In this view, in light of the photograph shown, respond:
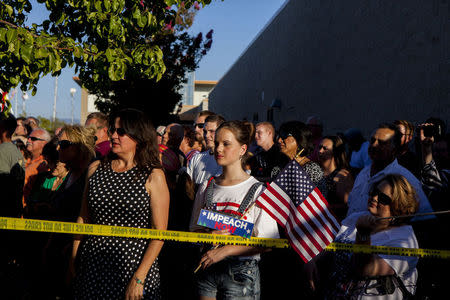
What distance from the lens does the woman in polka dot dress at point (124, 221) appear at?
2.98 meters

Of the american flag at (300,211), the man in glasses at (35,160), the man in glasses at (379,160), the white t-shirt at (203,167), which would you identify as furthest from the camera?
the man in glasses at (35,160)

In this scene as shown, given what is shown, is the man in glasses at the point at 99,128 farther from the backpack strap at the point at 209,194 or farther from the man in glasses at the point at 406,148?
the man in glasses at the point at 406,148

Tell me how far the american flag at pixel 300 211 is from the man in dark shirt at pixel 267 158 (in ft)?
5.95

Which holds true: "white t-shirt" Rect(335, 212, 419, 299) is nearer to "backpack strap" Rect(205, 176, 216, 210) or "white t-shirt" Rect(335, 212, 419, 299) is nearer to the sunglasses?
the sunglasses

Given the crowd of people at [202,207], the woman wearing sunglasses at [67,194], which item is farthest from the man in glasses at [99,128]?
the woman wearing sunglasses at [67,194]

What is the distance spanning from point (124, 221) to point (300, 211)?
126 cm

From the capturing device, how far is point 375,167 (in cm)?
449

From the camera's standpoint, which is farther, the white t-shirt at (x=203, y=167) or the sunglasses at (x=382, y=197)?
the white t-shirt at (x=203, y=167)

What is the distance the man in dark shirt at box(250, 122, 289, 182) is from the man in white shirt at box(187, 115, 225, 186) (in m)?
0.58

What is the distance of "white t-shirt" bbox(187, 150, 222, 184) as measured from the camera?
4.93m

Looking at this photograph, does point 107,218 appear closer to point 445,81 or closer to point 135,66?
point 135,66

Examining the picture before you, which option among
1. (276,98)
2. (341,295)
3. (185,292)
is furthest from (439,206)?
(276,98)

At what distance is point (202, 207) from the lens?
326 cm

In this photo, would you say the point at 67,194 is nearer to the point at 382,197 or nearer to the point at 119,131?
the point at 119,131
